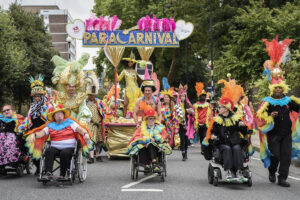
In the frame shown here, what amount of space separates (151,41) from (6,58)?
1820cm

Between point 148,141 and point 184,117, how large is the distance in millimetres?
4778

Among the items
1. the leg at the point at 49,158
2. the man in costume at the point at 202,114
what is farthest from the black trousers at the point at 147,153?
the man in costume at the point at 202,114

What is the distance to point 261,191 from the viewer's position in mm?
8156

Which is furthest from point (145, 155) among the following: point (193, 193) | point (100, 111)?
point (100, 111)

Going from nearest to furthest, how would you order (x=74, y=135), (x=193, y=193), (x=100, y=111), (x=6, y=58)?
1. (x=193, y=193)
2. (x=74, y=135)
3. (x=100, y=111)
4. (x=6, y=58)

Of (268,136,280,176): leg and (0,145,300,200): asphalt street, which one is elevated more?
(268,136,280,176): leg

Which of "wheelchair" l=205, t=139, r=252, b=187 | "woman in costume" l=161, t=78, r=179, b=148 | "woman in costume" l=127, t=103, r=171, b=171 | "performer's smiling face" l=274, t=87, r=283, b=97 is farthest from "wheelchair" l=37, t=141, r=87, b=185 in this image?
"woman in costume" l=161, t=78, r=179, b=148

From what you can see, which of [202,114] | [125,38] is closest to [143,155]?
[202,114]

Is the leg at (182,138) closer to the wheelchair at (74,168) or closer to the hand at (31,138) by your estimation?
the wheelchair at (74,168)

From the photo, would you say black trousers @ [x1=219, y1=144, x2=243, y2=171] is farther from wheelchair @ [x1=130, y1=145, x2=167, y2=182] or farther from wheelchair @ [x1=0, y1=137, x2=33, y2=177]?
wheelchair @ [x1=0, y1=137, x2=33, y2=177]

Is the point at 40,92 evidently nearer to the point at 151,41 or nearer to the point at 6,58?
the point at 151,41

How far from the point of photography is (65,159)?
857 cm

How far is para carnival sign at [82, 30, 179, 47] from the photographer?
1652cm

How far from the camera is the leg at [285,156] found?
885 centimetres
